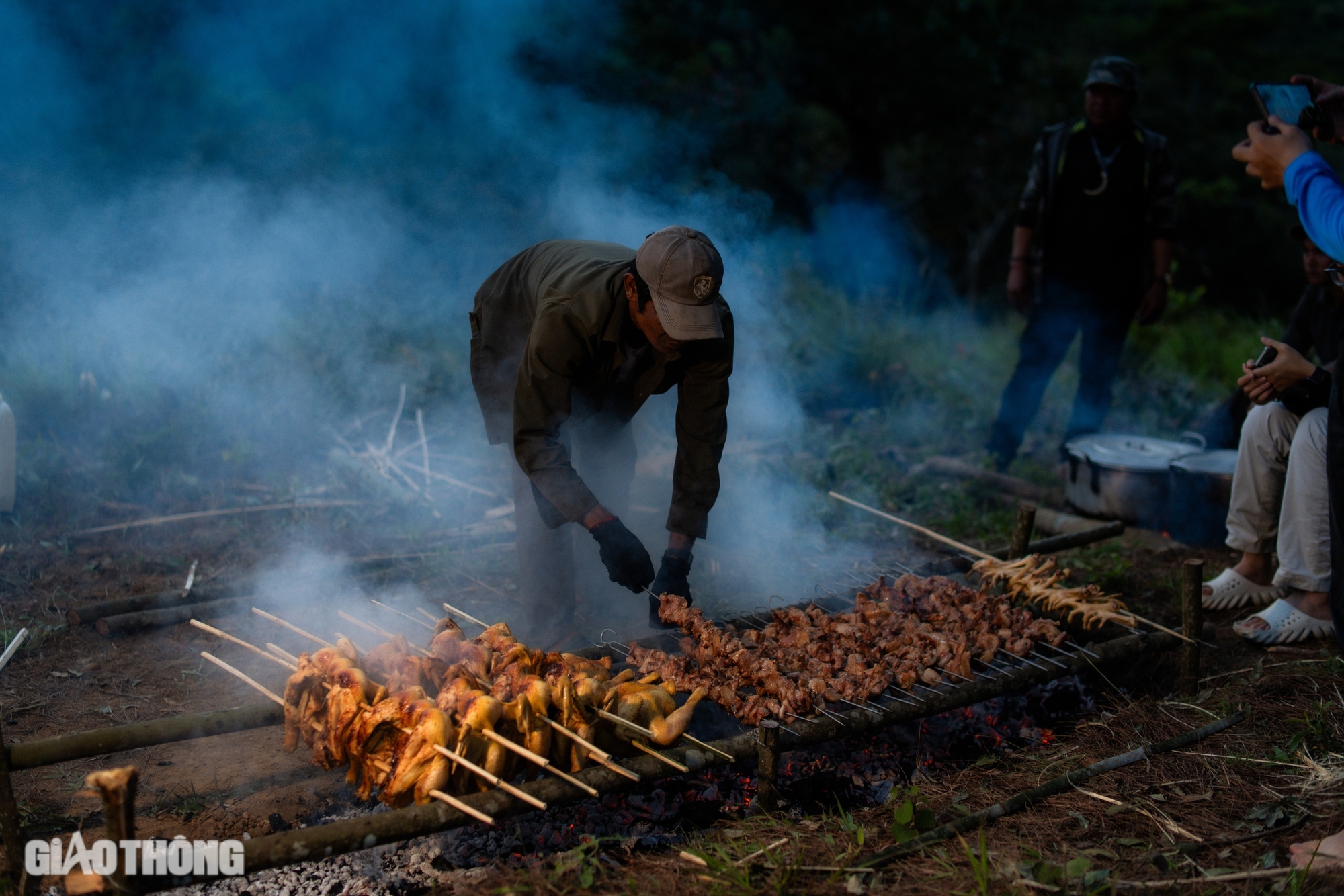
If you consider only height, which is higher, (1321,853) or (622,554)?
(622,554)

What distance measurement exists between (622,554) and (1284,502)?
12.6 ft

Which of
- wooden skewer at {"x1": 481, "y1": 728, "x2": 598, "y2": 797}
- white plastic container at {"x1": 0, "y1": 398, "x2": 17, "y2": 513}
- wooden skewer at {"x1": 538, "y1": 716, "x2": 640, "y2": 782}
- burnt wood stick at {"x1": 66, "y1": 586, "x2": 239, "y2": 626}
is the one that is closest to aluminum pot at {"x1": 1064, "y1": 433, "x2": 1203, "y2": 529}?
wooden skewer at {"x1": 538, "y1": 716, "x2": 640, "y2": 782}

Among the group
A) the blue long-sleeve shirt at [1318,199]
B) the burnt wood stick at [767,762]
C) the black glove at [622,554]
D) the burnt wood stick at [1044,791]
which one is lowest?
the burnt wood stick at [1044,791]

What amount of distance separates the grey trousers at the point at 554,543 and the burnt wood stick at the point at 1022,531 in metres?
2.40

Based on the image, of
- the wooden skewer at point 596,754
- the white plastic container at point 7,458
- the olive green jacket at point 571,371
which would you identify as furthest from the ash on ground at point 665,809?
the white plastic container at point 7,458

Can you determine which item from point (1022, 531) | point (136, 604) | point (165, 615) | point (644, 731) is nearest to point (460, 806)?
point (644, 731)

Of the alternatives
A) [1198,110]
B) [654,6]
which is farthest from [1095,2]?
[654,6]

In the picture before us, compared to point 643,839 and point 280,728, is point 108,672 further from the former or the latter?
point 643,839

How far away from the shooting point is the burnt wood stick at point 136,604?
197 inches

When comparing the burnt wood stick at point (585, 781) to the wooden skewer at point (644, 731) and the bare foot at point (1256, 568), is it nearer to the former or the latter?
the wooden skewer at point (644, 731)

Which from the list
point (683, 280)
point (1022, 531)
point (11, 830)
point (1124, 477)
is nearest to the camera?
point (11, 830)

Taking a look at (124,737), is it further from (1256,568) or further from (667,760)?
(1256,568)

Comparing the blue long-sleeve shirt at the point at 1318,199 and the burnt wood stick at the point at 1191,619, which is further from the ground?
the blue long-sleeve shirt at the point at 1318,199

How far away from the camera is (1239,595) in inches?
215
